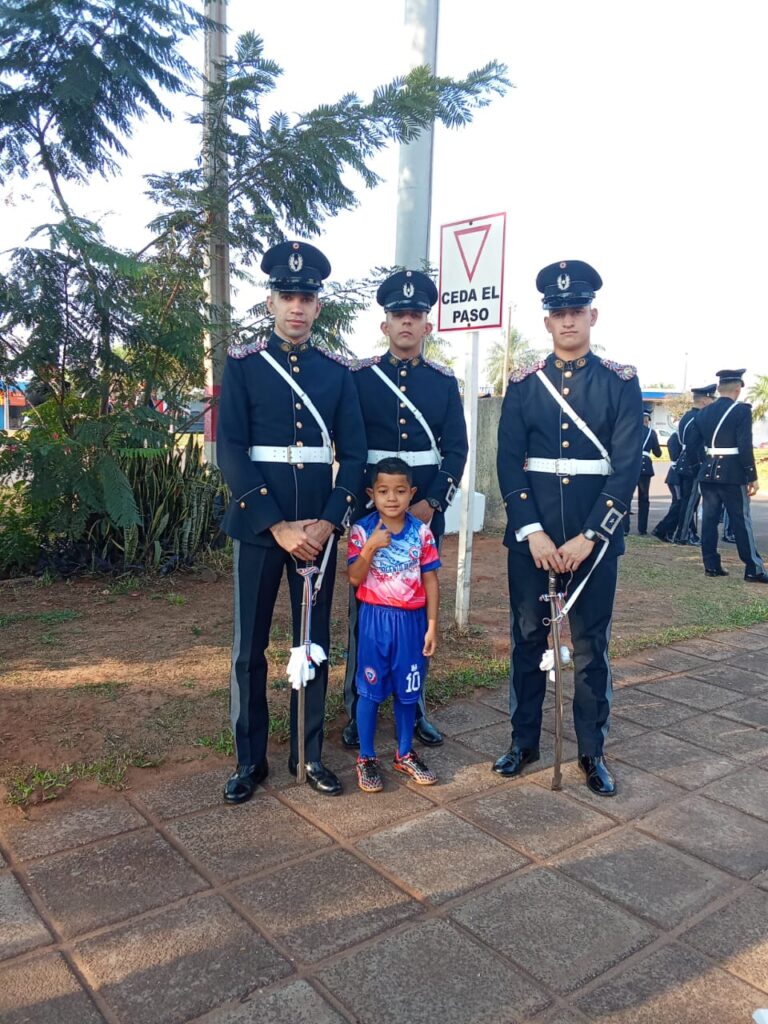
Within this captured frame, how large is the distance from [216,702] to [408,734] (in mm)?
1192

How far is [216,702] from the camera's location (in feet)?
13.8

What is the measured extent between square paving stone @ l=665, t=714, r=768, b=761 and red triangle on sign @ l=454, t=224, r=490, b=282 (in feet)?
9.63

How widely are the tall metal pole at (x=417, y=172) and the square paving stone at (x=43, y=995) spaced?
5884 millimetres

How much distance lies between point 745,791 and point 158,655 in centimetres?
324

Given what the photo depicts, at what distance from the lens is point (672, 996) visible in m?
2.18

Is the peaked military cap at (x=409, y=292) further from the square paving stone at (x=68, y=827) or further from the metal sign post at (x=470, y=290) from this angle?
the square paving stone at (x=68, y=827)

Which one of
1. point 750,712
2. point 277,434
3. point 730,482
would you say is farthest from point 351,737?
point 730,482

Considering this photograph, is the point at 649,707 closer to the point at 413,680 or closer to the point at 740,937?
the point at 413,680

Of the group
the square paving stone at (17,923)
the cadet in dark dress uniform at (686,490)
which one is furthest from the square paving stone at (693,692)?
the cadet in dark dress uniform at (686,490)

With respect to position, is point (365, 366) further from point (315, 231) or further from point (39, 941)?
point (315, 231)

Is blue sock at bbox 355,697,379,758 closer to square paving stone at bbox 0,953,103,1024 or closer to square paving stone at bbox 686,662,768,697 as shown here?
square paving stone at bbox 0,953,103,1024

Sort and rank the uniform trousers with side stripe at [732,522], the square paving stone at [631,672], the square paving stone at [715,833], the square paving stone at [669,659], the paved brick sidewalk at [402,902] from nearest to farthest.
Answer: the paved brick sidewalk at [402,902] < the square paving stone at [715,833] < the square paving stone at [631,672] < the square paving stone at [669,659] < the uniform trousers with side stripe at [732,522]

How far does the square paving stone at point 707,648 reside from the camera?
546 centimetres

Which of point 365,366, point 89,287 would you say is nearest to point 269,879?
point 365,366
